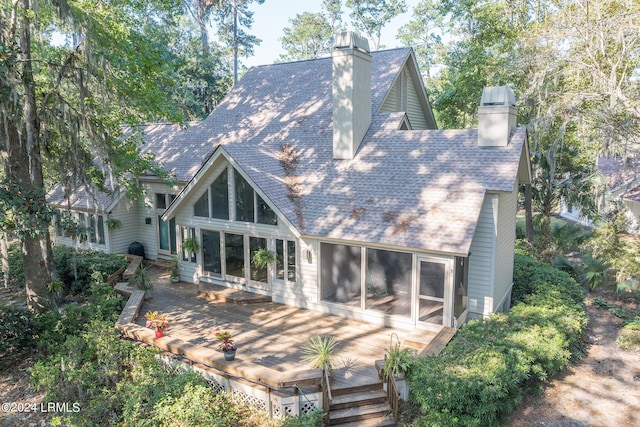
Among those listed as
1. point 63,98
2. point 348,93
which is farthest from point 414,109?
point 63,98

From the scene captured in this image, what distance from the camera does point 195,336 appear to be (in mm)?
9938

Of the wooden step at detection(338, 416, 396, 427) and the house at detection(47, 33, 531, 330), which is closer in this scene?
the wooden step at detection(338, 416, 396, 427)

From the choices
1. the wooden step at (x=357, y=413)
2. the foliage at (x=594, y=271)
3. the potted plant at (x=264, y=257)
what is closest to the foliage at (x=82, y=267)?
the potted plant at (x=264, y=257)

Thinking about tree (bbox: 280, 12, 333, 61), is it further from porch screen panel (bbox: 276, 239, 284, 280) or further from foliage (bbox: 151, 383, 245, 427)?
foliage (bbox: 151, 383, 245, 427)

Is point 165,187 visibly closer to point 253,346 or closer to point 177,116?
point 177,116

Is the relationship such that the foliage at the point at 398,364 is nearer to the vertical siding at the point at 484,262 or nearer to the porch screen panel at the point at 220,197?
the vertical siding at the point at 484,262

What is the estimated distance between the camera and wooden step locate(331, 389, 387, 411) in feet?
24.0

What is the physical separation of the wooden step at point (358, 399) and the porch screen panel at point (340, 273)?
348 cm

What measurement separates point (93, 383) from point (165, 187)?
9.10 metres

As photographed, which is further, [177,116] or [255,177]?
[177,116]

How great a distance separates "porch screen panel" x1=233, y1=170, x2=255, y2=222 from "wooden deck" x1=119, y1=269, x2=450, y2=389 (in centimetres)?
227

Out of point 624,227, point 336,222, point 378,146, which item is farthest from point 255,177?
point 624,227

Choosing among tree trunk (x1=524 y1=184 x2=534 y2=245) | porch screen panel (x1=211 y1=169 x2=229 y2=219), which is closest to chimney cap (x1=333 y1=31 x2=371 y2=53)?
porch screen panel (x1=211 y1=169 x2=229 y2=219)

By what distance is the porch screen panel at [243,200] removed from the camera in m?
12.1
